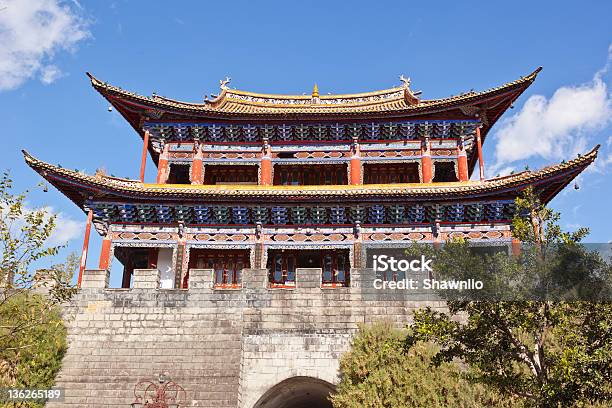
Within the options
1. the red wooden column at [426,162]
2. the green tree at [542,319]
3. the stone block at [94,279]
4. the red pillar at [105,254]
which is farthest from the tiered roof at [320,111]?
the green tree at [542,319]

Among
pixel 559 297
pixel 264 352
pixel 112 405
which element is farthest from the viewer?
pixel 264 352

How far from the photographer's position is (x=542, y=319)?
34.0ft

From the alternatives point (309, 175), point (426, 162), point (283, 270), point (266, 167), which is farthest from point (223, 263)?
point (426, 162)

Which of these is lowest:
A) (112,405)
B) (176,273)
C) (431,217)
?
(112,405)

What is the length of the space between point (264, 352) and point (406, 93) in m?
15.3

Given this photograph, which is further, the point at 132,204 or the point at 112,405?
the point at 132,204

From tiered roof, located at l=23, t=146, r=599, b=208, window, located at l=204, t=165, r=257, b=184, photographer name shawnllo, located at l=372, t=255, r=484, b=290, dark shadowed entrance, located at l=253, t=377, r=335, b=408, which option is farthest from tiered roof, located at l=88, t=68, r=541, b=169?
dark shadowed entrance, located at l=253, t=377, r=335, b=408

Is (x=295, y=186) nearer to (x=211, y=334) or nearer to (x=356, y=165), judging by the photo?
(x=356, y=165)

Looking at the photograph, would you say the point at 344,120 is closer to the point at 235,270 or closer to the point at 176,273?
the point at 235,270

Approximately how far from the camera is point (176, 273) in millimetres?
22469

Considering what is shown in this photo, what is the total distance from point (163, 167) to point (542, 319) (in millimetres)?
18018

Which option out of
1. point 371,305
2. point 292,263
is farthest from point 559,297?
point 292,263

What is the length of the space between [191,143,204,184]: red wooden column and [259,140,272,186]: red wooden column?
2.44 m

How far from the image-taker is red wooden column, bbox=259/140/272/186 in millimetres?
25117
